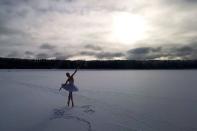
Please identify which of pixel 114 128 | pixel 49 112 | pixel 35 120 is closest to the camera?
pixel 114 128

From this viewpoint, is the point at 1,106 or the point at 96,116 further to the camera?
the point at 1,106

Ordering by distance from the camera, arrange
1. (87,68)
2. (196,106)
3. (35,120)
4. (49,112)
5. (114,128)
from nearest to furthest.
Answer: (114,128) → (35,120) → (49,112) → (196,106) → (87,68)

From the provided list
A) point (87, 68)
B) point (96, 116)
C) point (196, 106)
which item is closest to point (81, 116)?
point (96, 116)

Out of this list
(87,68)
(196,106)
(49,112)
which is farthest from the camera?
(87,68)

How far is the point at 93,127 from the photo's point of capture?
8.50m

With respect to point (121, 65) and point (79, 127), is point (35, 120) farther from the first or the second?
point (121, 65)

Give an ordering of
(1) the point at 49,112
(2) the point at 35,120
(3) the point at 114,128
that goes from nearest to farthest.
A: (3) the point at 114,128, (2) the point at 35,120, (1) the point at 49,112

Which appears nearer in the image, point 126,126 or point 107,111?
point 126,126

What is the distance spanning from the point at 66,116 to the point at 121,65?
97.9 m

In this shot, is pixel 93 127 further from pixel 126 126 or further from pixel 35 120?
pixel 35 120

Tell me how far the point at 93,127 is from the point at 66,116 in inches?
83.7

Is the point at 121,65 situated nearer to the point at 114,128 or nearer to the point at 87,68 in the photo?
the point at 87,68

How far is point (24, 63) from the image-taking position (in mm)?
108875

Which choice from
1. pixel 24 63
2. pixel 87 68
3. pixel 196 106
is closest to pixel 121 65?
pixel 87 68
